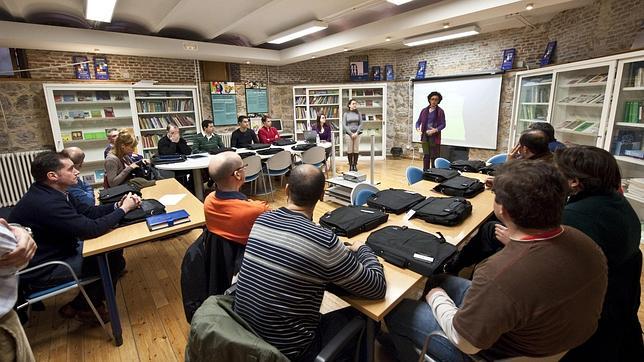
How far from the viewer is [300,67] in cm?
826

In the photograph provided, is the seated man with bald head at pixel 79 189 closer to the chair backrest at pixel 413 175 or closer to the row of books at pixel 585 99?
the chair backrest at pixel 413 175

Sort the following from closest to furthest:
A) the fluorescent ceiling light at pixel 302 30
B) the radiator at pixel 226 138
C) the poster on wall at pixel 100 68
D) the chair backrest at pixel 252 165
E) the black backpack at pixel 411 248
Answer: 1. the black backpack at pixel 411 248
2. the chair backrest at pixel 252 165
3. the fluorescent ceiling light at pixel 302 30
4. the poster on wall at pixel 100 68
5. the radiator at pixel 226 138

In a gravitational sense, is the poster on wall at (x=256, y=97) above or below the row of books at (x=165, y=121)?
above

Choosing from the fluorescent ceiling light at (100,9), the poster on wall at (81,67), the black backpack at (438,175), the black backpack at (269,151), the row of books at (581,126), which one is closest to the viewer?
the black backpack at (438,175)

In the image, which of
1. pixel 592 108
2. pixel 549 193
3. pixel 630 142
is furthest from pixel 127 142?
pixel 592 108

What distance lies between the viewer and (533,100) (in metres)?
5.43

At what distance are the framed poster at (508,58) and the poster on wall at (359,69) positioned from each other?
126 inches

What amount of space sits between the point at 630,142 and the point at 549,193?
388 cm

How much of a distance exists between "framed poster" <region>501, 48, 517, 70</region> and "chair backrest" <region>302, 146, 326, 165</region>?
13.7ft

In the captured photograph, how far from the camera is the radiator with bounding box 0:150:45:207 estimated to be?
16.3 feet

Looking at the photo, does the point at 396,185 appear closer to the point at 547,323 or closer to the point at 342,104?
the point at 342,104

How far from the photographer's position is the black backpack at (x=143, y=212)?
2189 mm

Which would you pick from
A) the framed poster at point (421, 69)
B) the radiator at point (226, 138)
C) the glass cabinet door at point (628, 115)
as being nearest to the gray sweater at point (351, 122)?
the framed poster at point (421, 69)

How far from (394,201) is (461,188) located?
2.10 ft
